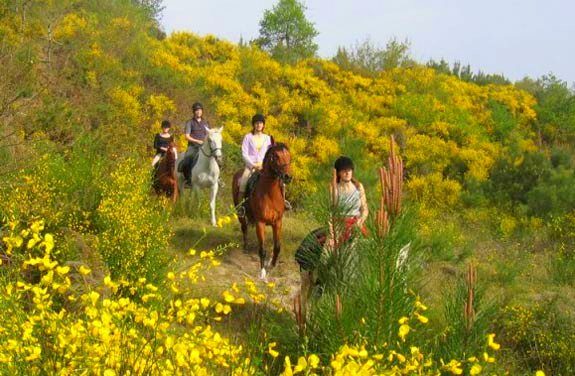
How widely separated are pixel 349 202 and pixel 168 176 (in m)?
8.12

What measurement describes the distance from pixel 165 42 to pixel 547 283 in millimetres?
17205

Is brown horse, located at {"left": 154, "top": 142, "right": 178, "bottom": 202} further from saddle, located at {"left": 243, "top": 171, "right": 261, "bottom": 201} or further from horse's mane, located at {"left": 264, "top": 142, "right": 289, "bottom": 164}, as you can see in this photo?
horse's mane, located at {"left": 264, "top": 142, "right": 289, "bottom": 164}

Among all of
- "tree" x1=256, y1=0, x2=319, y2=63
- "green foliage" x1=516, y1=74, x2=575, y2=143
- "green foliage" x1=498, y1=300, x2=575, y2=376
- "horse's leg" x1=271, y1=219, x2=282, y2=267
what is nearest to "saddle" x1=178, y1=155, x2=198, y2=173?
"horse's leg" x1=271, y1=219, x2=282, y2=267

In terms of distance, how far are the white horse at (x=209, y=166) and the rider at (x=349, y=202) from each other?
451 centimetres

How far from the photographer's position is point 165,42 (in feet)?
70.5

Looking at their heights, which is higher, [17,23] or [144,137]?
[17,23]

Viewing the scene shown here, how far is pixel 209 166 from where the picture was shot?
1023 centimetres

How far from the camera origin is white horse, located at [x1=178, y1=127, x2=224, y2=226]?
9.81 metres

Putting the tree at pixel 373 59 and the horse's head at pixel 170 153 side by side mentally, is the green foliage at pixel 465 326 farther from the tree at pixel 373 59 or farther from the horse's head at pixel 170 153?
the tree at pixel 373 59

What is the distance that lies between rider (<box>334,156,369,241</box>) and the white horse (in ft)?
14.8

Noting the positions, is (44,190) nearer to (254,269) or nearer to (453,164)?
(254,269)

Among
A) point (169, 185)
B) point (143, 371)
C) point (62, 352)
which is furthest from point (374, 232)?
point (169, 185)

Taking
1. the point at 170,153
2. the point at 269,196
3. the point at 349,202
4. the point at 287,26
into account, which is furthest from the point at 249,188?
the point at 287,26

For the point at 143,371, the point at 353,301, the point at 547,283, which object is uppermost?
the point at 353,301
